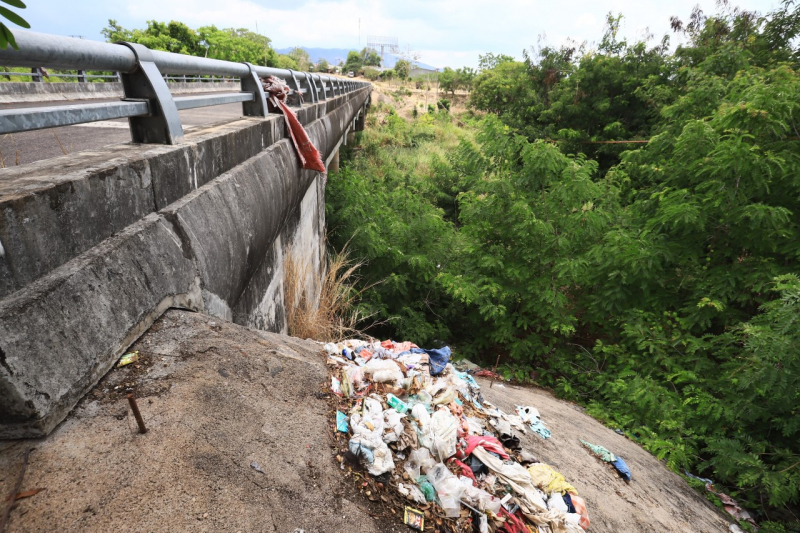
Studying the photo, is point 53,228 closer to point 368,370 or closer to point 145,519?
point 145,519

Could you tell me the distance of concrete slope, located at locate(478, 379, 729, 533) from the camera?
8.93 ft

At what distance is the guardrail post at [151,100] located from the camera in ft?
6.17

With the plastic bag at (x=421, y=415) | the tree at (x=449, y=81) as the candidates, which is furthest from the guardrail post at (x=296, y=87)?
the tree at (x=449, y=81)

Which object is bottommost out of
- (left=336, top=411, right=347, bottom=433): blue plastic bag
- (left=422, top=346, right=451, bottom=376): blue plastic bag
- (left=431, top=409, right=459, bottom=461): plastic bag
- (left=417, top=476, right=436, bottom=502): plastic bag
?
(left=422, top=346, right=451, bottom=376): blue plastic bag

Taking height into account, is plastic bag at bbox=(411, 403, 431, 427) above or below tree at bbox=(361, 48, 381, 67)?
below

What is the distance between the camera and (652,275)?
527 centimetres

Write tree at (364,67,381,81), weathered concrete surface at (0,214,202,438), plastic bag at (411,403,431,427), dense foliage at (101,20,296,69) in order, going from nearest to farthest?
weathered concrete surface at (0,214,202,438) → plastic bag at (411,403,431,427) → dense foliage at (101,20,296,69) → tree at (364,67,381,81)

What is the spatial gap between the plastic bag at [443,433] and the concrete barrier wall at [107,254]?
123 centimetres

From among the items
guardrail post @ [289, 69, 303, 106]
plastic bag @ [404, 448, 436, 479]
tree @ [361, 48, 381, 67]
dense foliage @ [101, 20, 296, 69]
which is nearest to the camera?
plastic bag @ [404, 448, 436, 479]

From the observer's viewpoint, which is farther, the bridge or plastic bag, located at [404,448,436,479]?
plastic bag, located at [404,448,436,479]

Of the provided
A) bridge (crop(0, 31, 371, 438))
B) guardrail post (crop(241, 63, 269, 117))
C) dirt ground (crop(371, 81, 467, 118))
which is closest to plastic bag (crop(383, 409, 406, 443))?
bridge (crop(0, 31, 371, 438))

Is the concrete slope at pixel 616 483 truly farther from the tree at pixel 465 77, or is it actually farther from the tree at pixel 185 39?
the tree at pixel 465 77

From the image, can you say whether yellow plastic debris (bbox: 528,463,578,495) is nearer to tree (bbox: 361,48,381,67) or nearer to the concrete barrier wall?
the concrete barrier wall

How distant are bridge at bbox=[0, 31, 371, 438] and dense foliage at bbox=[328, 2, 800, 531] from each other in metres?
3.81
